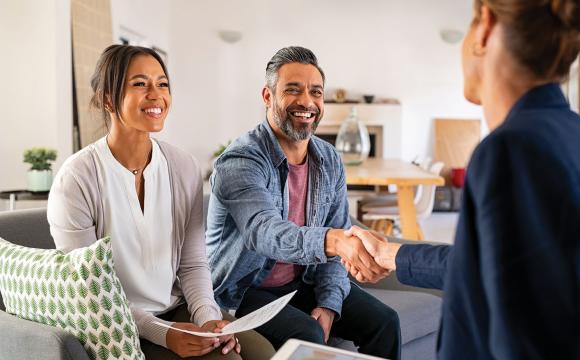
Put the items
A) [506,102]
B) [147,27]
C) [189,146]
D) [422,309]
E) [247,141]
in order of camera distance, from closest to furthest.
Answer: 1. [506,102]
2. [247,141]
3. [422,309]
4. [147,27]
5. [189,146]

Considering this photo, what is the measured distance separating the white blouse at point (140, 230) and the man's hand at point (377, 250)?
496mm

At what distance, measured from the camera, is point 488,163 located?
754mm

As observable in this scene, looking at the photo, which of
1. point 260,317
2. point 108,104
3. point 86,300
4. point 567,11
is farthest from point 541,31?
point 108,104

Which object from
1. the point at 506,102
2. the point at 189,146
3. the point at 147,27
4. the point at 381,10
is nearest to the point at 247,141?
the point at 506,102

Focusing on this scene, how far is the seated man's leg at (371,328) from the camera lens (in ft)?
6.54

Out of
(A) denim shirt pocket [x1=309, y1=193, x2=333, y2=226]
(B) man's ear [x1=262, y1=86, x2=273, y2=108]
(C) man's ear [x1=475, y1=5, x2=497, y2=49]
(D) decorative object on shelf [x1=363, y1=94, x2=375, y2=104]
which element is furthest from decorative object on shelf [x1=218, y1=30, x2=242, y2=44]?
(C) man's ear [x1=475, y1=5, x2=497, y2=49]

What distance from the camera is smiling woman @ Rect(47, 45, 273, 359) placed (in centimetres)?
160

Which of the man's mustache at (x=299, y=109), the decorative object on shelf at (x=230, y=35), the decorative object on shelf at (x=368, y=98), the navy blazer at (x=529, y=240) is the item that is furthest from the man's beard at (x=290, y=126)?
the decorative object on shelf at (x=368, y=98)

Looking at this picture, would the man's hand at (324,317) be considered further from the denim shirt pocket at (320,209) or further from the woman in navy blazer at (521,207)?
the woman in navy blazer at (521,207)

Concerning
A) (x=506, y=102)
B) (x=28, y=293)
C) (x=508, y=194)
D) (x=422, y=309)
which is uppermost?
(x=506, y=102)

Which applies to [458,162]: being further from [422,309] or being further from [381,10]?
[422,309]

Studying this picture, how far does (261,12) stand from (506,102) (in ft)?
27.0

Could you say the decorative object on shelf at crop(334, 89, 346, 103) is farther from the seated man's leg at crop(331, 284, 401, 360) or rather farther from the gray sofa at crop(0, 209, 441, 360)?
the seated man's leg at crop(331, 284, 401, 360)

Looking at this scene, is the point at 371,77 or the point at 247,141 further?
the point at 371,77
